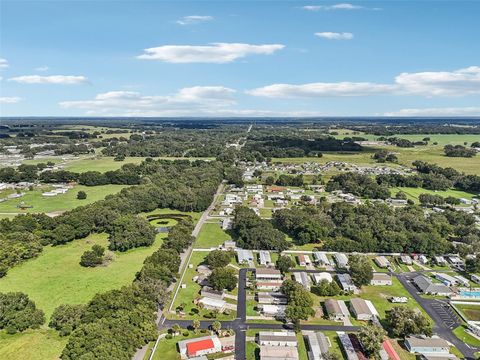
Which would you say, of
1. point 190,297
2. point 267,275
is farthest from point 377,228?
point 190,297

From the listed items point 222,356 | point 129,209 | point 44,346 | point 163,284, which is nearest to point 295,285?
point 222,356

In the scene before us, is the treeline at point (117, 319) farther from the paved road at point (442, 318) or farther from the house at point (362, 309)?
the paved road at point (442, 318)

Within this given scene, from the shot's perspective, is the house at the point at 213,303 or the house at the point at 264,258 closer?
the house at the point at 213,303

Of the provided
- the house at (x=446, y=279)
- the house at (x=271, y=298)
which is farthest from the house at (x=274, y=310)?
the house at (x=446, y=279)

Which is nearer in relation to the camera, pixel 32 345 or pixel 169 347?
pixel 32 345

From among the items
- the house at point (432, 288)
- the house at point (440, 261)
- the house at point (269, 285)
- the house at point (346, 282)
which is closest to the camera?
the house at point (432, 288)

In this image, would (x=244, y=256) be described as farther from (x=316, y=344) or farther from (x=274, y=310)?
(x=316, y=344)

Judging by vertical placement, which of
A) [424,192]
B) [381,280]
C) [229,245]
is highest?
[424,192]
